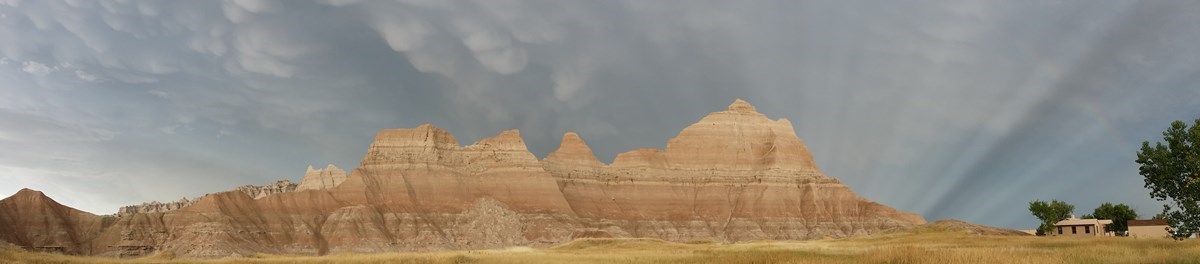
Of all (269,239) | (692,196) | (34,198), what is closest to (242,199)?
(269,239)

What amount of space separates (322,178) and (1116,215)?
13281 centimetres

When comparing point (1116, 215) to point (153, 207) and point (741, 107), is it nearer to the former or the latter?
point (741, 107)

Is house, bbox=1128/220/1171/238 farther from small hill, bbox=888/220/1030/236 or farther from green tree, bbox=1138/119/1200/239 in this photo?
green tree, bbox=1138/119/1200/239

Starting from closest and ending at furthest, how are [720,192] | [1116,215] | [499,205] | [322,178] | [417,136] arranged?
[1116,215]
[499,205]
[417,136]
[720,192]
[322,178]

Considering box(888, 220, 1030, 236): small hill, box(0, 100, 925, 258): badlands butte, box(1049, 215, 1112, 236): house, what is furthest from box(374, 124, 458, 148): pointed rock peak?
box(1049, 215, 1112, 236): house

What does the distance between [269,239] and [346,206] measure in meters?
13.3

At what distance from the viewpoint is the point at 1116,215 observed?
334ft

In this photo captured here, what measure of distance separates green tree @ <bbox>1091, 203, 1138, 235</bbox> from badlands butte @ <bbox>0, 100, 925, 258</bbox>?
134ft

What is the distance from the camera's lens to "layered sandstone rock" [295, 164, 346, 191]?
17038cm

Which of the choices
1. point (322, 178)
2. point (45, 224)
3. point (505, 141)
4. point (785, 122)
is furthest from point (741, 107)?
point (45, 224)

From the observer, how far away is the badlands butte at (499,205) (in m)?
106

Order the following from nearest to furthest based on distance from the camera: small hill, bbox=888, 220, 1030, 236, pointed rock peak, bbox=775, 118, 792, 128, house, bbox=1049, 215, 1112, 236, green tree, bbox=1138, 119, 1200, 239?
green tree, bbox=1138, 119, 1200, 239, house, bbox=1049, 215, 1112, 236, small hill, bbox=888, 220, 1030, 236, pointed rock peak, bbox=775, 118, 792, 128

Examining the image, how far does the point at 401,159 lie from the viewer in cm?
13525

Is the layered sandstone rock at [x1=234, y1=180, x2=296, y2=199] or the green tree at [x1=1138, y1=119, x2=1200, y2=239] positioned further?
the layered sandstone rock at [x1=234, y1=180, x2=296, y2=199]
